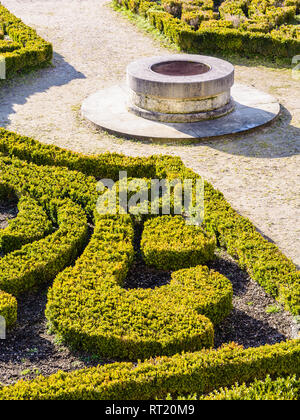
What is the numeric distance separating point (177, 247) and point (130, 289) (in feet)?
3.44

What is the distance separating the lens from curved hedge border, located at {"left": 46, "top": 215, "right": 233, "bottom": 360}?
255 inches

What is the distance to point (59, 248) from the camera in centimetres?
792

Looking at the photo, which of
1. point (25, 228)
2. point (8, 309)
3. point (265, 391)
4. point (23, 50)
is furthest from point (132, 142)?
point (265, 391)

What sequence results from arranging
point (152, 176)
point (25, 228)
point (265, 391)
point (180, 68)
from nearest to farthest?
point (265, 391), point (25, 228), point (152, 176), point (180, 68)

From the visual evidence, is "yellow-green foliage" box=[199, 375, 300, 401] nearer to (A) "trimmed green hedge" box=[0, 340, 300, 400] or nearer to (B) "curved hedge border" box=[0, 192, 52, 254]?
(A) "trimmed green hedge" box=[0, 340, 300, 400]

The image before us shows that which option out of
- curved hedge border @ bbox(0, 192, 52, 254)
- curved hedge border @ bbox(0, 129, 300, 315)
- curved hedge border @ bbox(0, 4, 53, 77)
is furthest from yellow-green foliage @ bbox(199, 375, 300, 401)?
curved hedge border @ bbox(0, 4, 53, 77)

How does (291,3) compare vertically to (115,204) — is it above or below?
above

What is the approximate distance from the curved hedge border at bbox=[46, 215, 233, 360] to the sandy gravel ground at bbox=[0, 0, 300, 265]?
196 cm

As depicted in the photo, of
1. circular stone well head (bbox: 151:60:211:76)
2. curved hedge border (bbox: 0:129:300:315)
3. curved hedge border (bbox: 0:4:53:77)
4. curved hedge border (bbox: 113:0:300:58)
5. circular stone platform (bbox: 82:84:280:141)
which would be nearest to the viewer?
curved hedge border (bbox: 0:129:300:315)

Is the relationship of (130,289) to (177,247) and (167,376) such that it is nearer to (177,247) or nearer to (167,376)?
(177,247)

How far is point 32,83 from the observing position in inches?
619
